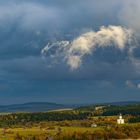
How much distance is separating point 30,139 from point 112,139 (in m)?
34.3

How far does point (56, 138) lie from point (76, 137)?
8.32 meters

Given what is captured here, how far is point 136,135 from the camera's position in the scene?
197 metres

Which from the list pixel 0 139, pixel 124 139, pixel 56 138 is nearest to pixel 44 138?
pixel 56 138

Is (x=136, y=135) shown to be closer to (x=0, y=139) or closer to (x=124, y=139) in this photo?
(x=124, y=139)

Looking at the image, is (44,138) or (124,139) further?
(44,138)

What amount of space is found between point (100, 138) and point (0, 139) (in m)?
41.3

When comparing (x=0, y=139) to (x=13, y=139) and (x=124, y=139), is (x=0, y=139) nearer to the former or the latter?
(x=13, y=139)

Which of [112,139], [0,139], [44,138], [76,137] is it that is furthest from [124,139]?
[0,139]

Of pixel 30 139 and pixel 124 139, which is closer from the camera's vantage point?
pixel 124 139

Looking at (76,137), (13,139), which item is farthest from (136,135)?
(13,139)

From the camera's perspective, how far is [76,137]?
7805 inches

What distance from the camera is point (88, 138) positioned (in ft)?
633

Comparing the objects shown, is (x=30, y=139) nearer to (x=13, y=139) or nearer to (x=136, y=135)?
(x=13, y=139)

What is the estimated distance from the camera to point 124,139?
186m
